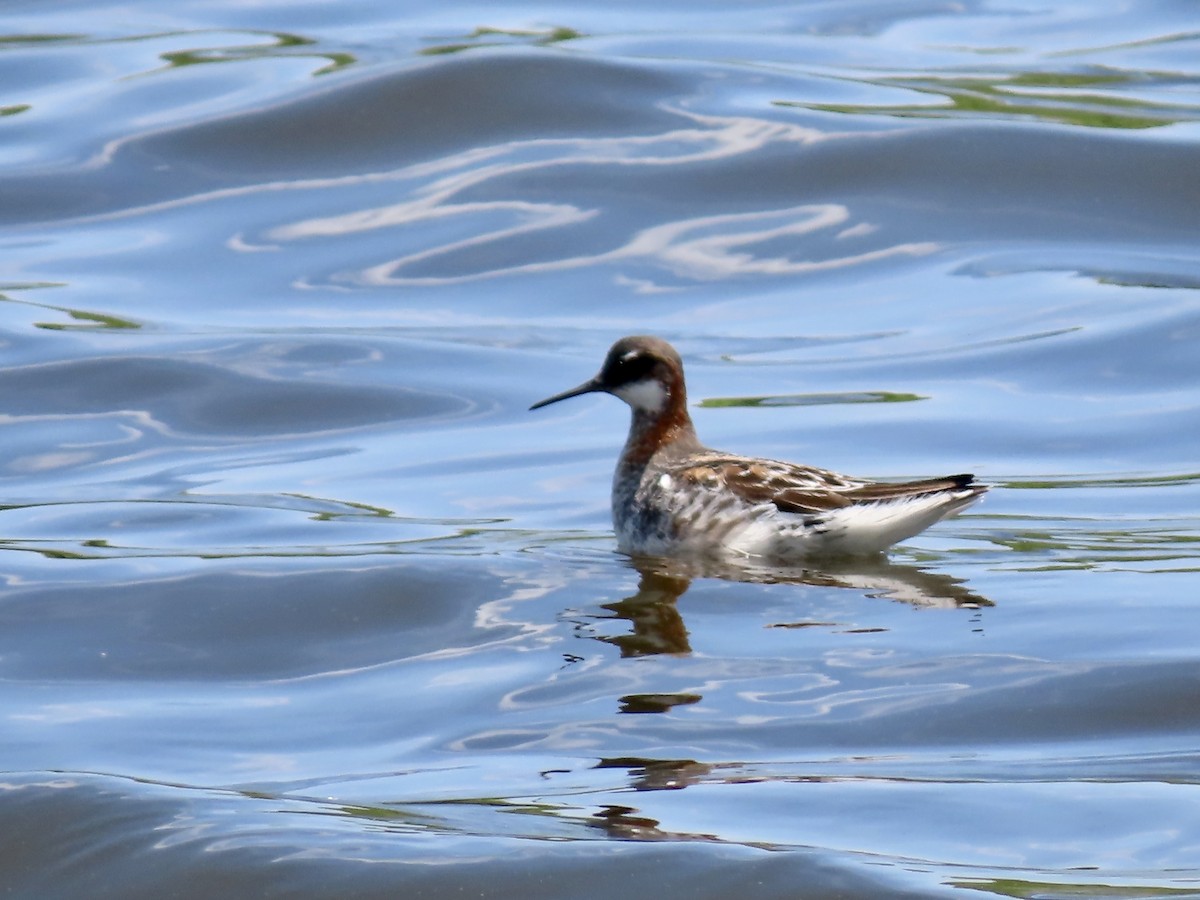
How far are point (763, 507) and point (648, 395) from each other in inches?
50.7

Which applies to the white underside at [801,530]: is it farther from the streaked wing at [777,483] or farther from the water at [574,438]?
the water at [574,438]

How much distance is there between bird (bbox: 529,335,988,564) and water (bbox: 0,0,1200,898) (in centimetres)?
21

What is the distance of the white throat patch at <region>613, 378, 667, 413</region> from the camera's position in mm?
11477

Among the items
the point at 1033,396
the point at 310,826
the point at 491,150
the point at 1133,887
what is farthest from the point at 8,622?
the point at 491,150

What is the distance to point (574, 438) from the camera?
43.8ft

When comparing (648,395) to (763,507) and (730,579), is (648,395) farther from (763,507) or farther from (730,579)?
(730,579)

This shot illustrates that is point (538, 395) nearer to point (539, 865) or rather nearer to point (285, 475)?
point (285, 475)

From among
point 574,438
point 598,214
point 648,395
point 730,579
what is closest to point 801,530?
point 730,579

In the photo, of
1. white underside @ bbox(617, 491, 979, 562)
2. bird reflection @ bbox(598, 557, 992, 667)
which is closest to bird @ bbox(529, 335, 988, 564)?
white underside @ bbox(617, 491, 979, 562)

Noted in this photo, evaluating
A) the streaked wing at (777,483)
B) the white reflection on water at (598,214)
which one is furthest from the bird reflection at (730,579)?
the white reflection on water at (598,214)

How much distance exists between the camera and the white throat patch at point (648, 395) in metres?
11.5

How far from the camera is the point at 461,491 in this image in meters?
12.0

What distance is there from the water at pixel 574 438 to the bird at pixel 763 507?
21cm

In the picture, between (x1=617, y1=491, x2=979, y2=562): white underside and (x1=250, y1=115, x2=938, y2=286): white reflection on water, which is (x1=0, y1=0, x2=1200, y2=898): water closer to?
(x1=250, y1=115, x2=938, y2=286): white reflection on water
